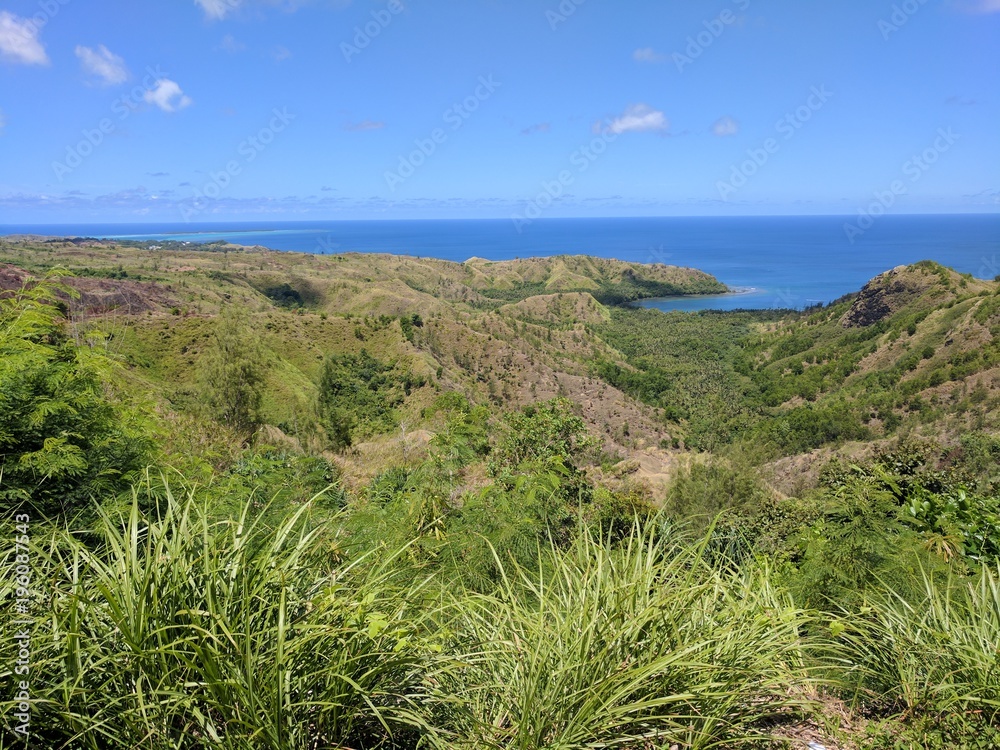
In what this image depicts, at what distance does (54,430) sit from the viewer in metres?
3.87

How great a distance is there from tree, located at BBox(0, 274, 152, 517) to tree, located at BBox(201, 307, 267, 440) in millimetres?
18246

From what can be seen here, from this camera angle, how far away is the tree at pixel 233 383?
22.0 metres

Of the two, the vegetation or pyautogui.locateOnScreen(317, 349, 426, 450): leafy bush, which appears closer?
the vegetation

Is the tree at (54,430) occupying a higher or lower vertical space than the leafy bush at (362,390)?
higher

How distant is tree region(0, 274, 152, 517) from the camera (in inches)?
141

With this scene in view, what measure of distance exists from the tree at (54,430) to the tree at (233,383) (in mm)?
18246

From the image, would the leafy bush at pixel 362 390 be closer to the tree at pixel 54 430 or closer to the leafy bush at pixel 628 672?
the tree at pixel 54 430

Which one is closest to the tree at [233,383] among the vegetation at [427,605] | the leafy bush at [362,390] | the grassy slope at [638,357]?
the grassy slope at [638,357]

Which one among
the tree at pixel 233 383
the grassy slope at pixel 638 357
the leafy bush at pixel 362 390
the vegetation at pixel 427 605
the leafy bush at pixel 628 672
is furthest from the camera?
the grassy slope at pixel 638 357

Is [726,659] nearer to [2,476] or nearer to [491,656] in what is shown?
[491,656]

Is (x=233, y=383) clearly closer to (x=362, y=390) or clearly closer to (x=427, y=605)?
(x=362, y=390)

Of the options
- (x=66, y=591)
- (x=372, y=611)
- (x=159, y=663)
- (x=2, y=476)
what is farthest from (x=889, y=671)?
(x=2, y=476)

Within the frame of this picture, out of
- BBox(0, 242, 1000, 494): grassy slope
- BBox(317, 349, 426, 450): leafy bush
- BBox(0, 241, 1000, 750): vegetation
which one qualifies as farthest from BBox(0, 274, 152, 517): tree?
BBox(317, 349, 426, 450): leafy bush

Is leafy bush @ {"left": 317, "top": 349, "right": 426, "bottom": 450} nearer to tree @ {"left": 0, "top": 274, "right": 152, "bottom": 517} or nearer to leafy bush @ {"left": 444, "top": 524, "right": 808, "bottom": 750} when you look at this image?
tree @ {"left": 0, "top": 274, "right": 152, "bottom": 517}
